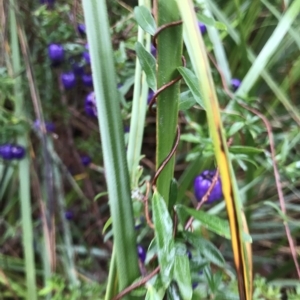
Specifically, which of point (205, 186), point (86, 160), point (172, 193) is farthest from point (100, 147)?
point (172, 193)

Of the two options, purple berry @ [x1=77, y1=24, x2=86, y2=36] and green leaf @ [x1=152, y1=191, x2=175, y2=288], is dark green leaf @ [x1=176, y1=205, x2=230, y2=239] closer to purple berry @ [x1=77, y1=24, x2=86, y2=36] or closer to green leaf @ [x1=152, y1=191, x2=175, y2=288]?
green leaf @ [x1=152, y1=191, x2=175, y2=288]

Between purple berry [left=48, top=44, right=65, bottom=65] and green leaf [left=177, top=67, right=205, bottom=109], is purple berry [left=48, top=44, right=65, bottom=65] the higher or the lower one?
the higher one

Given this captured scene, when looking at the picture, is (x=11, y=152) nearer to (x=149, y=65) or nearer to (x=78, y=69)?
(x=78, y=69)

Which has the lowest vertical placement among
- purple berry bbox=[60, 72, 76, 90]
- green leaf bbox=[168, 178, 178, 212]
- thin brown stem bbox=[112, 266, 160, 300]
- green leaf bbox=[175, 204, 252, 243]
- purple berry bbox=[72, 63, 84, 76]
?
thin brown stem bbox=[112, 266, 160, 300]

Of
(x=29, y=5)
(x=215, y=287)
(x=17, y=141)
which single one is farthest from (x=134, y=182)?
(x=29, y=5)

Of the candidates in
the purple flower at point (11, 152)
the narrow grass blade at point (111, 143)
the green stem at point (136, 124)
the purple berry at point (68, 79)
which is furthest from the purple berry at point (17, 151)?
the narrow grass blade at point (111, 143)

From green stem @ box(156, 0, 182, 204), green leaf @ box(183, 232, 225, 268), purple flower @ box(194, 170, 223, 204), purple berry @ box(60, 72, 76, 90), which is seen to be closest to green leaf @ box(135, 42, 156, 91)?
green stem @ box(156, 0, 182, 204)

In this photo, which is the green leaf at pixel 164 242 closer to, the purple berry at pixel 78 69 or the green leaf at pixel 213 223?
the green leaf at pixel 213 223
